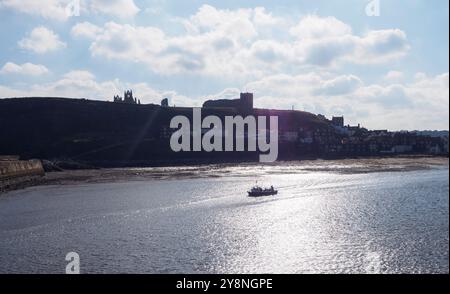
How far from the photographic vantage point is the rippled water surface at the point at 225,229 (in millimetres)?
35438

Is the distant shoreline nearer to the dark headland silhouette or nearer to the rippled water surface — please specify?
the dark headland silhouette

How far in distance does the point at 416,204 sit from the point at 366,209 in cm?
780

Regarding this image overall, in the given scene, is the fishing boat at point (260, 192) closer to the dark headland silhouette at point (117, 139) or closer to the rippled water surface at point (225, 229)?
the rippled water surface at point (225, 229)

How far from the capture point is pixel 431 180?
98.2m

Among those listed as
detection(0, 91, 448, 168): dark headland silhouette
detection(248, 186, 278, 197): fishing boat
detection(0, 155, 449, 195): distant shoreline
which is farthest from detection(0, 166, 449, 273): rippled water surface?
detection(0, 91, 448, 168): dark headland silhouette

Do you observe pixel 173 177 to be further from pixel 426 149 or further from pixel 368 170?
pixel 426 149

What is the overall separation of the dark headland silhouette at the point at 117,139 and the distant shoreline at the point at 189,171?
9.46 m

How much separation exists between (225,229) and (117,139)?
114m

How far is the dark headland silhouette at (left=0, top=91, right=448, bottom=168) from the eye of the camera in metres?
143

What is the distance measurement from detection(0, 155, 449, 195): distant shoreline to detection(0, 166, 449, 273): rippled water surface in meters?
12.9

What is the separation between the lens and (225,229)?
48688 mm

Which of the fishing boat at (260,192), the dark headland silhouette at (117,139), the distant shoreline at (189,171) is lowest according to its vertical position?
the fishing boat at (260,192)

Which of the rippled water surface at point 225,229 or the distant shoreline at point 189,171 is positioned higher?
the distant shoreline at point 189,171
